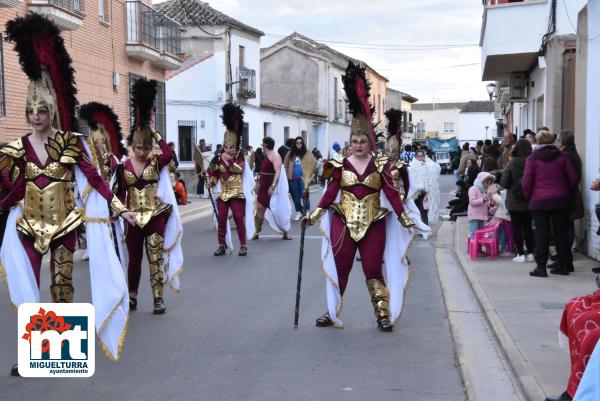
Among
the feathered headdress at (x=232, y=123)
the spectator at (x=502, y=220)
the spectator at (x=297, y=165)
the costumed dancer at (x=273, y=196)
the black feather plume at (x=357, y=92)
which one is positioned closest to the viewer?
the black feather plume at (x=357, y=92)

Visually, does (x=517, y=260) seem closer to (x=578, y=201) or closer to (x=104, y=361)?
(x=578, y=201)

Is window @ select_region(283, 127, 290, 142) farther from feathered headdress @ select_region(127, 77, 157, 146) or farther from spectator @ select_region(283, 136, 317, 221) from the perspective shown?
feathered headdress @ select_region(127, 77, 157, 146)

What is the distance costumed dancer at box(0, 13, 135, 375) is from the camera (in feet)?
19.3

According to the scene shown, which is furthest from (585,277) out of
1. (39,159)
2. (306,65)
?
(306,65)

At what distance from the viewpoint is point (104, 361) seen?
6.23m

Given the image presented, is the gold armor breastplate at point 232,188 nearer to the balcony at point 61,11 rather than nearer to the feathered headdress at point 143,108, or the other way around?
the feathered headdress at point 143,108

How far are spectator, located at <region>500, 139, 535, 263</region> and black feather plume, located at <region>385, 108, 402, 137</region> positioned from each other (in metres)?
1.73

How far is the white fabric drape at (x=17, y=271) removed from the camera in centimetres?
579

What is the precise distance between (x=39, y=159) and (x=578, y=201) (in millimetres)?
7695

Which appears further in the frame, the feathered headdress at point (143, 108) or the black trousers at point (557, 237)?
Result: the black trousers at point (557, 237)

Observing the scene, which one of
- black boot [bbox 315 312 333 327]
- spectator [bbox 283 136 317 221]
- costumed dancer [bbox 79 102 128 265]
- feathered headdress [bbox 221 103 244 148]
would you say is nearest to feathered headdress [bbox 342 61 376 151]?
black boot [bbox 315 312 333 327]

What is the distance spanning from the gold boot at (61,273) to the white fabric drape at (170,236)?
2274 millimetres

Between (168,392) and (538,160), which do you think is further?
(538,160)

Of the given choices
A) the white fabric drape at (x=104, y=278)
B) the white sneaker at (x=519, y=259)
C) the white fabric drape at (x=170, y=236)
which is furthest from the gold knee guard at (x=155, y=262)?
the white sneaker at (x=519, y=259)
